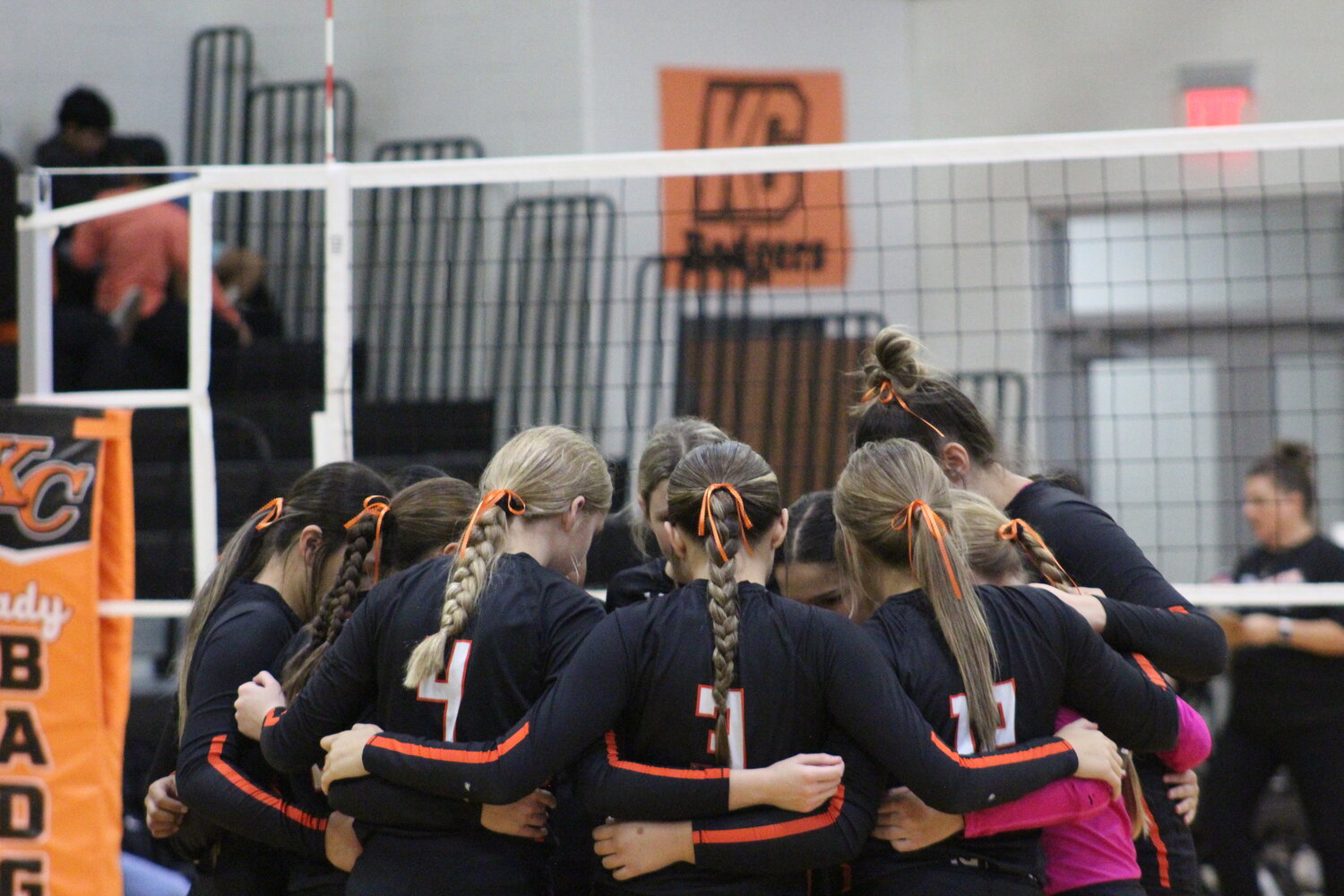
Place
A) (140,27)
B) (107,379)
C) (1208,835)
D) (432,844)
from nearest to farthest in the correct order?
(432,844)
(1208,835)
(107,379)
(140,27)

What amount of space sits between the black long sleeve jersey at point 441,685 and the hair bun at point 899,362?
2.85 ft

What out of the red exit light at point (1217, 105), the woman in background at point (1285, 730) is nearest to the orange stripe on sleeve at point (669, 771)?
the woman in background at point (1285, 730)

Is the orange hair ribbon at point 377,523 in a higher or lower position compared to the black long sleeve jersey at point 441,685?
higher

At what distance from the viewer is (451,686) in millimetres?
2221

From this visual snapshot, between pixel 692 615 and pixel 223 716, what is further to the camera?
pixel 223 716

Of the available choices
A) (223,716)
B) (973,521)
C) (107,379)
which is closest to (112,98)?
(107,379)

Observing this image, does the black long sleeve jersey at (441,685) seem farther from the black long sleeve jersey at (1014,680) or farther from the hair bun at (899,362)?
the hair bun at (899,362)

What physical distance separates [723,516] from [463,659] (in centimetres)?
48

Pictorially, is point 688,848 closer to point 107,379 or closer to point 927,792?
point 927,792

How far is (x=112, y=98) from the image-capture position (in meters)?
7.75

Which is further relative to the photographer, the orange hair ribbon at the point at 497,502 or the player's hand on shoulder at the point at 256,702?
the player's hand on shoulder at the point at 256,702

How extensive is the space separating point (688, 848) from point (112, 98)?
6.94 meters

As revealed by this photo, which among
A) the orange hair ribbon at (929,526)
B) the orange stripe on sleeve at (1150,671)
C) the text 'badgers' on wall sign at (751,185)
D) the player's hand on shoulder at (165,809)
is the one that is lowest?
the player's hand on shoulder at (165,809)

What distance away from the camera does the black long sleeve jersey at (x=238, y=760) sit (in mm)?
2445
